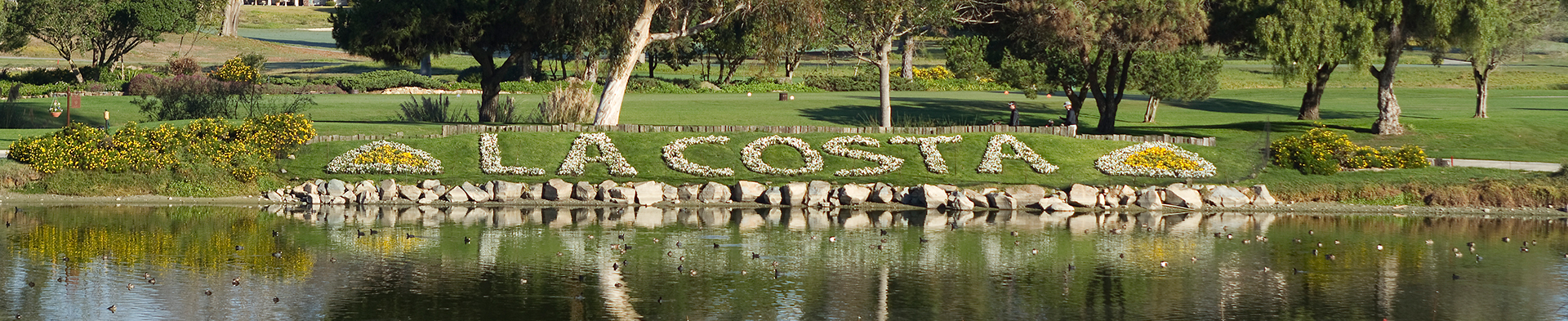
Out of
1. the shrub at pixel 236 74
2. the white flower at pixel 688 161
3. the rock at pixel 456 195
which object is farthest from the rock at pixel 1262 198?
the shrub at pixel 236 74

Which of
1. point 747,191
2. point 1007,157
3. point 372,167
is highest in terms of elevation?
point 1007,157

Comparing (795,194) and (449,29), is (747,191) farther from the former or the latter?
(449,29)

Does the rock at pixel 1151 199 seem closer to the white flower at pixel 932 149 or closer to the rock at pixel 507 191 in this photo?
the white flower at pixel 932 149

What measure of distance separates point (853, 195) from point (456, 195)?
386 inches

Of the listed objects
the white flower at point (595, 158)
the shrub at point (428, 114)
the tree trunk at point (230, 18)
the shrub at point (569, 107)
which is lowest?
the white flower at point (595, 158)

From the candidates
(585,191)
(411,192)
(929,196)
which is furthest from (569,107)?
(929,196)

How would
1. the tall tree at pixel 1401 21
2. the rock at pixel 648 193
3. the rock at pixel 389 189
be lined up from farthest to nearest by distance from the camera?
the tall tree at pixel 1401 21, the rock at pixel 648 193, the rock at pixel 389 189

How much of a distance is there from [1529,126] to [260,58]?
208ft

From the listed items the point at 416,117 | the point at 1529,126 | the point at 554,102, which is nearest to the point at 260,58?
the point at 416,117

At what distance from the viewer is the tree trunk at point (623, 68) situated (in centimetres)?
4247

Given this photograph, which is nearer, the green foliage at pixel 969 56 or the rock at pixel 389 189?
the rock at pixel 389 189

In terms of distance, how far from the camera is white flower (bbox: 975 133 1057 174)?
3716 centimetres

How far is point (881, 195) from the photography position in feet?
115

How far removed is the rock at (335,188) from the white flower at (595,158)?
5.26 meters
